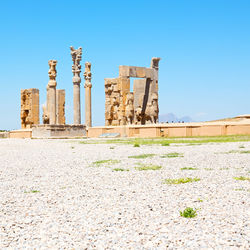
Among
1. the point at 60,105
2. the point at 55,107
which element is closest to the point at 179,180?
the point at 55,107

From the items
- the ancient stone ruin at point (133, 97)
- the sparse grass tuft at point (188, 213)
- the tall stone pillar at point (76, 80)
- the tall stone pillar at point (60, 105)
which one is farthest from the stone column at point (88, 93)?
the sparse grass tuft at point (188, 213)

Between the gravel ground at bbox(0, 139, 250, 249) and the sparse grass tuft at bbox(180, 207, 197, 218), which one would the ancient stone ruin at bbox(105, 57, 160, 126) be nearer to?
the gravel ground at bbox(0, 139, 250, 249)

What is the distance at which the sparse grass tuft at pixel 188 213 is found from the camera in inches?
168

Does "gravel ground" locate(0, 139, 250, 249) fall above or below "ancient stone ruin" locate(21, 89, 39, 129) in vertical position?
below

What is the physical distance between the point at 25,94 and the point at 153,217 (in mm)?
38373

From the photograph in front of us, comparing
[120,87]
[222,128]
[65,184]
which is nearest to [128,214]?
[65,184]

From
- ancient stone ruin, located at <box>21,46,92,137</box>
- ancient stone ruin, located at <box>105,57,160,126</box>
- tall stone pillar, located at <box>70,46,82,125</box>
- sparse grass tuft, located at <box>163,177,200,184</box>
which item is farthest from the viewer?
ancient stone ruin, located at <box>105,57,160,126</box>

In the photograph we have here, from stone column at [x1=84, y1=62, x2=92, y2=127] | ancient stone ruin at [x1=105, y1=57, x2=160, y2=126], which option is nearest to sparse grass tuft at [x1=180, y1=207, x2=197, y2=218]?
ancient stone ruin at [x1=105, y1=57, x2=160, y2=126]

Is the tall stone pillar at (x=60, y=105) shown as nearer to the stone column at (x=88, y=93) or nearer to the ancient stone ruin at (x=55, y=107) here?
the ancient stone ruin at (x=55, y=107)

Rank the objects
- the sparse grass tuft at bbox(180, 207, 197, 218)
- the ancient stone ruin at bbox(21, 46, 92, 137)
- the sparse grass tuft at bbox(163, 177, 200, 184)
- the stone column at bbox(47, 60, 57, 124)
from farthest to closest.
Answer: the stone column at bbox(47, 60, 57, 124), the ancient stone ruin at bbox(21, 46, 92, 137), the sparse grass tuft at bbox(163, 177, 200, 184), the sparse grass tuft at bbox(180, 207, 197, 218)

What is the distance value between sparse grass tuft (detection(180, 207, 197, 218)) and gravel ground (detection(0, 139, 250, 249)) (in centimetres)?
6

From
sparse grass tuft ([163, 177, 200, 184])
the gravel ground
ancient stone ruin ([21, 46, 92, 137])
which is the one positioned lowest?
the gravel ground

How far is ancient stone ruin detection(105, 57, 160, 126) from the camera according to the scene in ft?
114

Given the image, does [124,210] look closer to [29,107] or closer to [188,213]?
[188,213]
